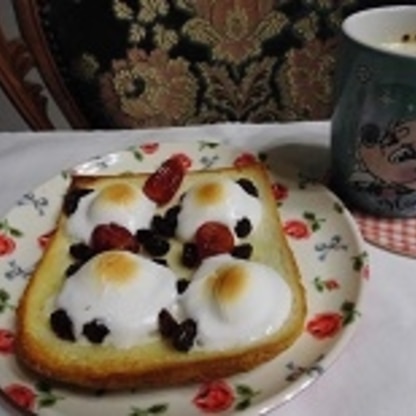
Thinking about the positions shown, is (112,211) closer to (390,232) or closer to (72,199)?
(72,199)

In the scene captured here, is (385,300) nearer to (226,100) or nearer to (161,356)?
(161,356)

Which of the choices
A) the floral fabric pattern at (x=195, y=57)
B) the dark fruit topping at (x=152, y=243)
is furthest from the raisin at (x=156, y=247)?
the floral fabric pattern at (x=195, y=57)

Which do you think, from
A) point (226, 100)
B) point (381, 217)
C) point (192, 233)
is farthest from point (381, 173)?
point (226, 100)

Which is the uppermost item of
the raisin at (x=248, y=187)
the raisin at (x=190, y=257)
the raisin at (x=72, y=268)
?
the raisin at (x=72, y=268)

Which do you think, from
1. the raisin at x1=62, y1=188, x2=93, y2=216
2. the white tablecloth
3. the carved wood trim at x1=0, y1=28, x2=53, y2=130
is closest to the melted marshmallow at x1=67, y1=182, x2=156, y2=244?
the raisin at x1=62, y1=188, x2=93, y2=216

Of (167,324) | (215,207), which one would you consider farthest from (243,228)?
(167,324)

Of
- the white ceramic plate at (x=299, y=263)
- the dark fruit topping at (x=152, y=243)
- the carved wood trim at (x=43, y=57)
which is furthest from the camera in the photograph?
the carved wood trim at (x=43, y=57)

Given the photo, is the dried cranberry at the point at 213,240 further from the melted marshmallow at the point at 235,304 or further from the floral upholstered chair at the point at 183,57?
the floral upholstered chair at the point at 183,57
